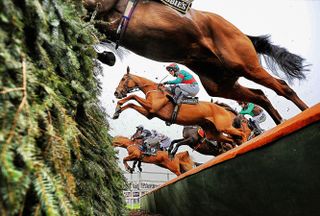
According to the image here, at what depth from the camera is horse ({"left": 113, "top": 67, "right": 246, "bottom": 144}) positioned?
7090mm

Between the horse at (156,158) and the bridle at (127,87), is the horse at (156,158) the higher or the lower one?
the lower one

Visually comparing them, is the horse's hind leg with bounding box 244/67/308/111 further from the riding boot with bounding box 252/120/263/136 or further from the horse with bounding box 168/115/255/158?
the horse with bounding box 168/115/255/158

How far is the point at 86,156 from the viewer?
0.91 metres

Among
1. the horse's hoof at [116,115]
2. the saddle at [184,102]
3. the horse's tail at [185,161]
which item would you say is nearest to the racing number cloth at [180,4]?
the saddle at [184,102]

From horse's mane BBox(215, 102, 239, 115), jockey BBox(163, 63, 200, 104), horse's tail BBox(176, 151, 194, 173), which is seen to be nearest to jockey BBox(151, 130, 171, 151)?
horse's tail BBox(176, 151, 194, 173)

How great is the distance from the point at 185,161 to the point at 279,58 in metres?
9.09

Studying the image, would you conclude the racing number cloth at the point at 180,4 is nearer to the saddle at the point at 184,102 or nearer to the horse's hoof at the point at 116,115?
the saddle at the point at 184,102

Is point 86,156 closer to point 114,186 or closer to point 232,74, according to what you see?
point 114,186

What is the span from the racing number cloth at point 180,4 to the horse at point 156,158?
893cm

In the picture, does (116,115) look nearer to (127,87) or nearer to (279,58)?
(127,87)

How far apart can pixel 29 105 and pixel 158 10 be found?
94.2 inches

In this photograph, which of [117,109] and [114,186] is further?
[117,109]

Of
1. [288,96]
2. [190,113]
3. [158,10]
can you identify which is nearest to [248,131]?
[190,113]

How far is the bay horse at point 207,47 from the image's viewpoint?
8.95ft
